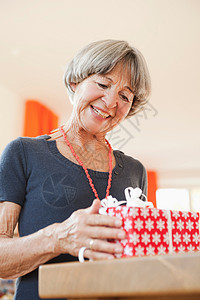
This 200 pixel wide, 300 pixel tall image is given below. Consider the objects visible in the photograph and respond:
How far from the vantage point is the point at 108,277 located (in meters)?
0.35

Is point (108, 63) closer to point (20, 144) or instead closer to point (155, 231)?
point (20, 144)

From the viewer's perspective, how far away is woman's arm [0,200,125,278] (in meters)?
0.55

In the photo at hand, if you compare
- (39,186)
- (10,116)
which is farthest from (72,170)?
(10,116)

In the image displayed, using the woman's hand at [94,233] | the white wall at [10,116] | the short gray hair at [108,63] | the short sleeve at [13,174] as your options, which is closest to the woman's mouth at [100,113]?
the short gray hair at [108,63]

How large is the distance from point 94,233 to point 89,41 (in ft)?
8.65

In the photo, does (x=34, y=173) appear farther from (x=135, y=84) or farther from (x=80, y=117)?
(x=135, y=84)

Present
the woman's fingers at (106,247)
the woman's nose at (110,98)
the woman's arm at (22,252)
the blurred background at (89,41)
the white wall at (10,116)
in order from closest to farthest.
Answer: the woman's fingers at (106,247), the woman's arm at (22,252), the woman's nose at (110,98), the blurred background at (89,41), the white wall at (10,116)

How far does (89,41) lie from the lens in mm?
2955

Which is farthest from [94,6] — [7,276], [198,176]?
[198,176]

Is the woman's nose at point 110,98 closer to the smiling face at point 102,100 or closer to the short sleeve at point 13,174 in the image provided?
the smiling face at point 102,100

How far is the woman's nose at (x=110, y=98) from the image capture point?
96 cm

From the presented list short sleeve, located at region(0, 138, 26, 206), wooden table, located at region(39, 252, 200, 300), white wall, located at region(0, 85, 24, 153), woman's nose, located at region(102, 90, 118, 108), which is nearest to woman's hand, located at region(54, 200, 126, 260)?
wooden table, located at region(39, 252, 200, 300)

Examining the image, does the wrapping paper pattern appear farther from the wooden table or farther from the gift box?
the wooden table

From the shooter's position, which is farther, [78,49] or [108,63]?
[78,49]
